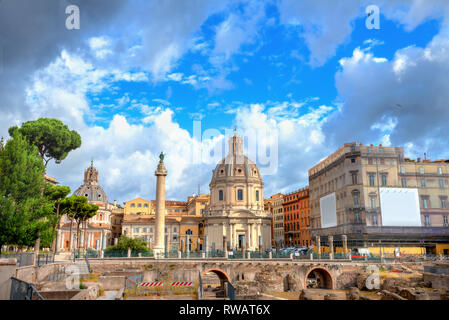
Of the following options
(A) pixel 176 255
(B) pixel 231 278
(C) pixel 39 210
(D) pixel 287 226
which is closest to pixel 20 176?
(C) pixel 39 210

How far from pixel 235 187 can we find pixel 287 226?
23342mm

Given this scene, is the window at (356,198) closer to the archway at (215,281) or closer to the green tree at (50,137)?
the archway at (215,281)

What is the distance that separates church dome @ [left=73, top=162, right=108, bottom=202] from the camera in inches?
3561

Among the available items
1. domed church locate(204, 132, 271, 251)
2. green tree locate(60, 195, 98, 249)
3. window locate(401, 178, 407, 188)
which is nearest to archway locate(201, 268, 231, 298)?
green tree locate(60, 195, 98, 249)

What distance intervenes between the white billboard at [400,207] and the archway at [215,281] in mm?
25697

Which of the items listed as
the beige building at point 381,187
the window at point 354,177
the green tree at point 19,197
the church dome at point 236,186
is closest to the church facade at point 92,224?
the church dome at point 236,186

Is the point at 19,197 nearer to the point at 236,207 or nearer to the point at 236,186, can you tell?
the point at 236,207

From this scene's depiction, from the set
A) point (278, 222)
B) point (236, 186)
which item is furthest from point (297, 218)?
point (236, 186)

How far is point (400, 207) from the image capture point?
173 ft

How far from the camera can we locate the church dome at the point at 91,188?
90.4 m

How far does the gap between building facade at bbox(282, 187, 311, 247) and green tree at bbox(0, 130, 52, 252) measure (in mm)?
58477

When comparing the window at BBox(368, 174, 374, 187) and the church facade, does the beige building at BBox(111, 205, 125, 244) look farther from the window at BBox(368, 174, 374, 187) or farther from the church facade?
the window at BBox(368, 174, 374, 187)
